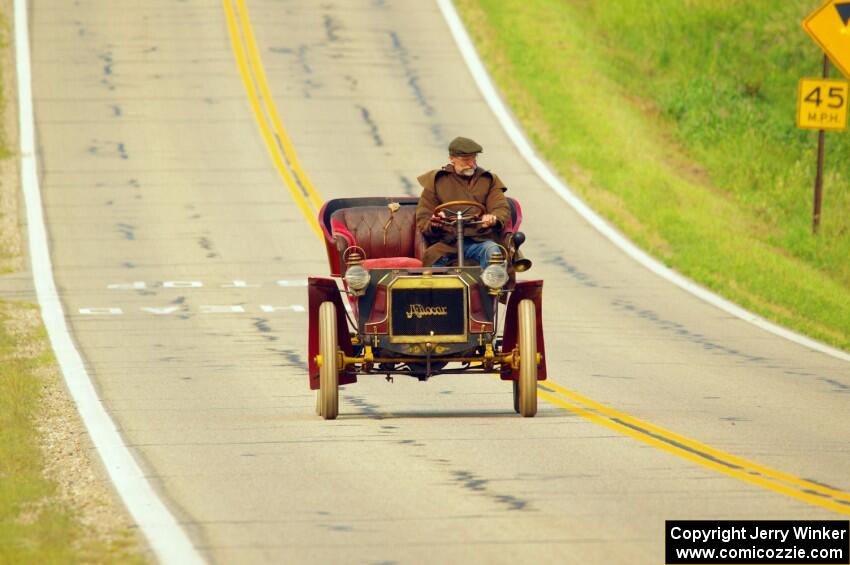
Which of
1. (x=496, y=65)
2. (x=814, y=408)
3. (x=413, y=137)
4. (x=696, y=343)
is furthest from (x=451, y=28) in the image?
(x=814, y=408)

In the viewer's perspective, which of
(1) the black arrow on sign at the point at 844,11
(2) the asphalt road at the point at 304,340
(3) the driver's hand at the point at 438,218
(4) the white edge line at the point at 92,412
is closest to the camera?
(4) the white edge line at the point at 92,412

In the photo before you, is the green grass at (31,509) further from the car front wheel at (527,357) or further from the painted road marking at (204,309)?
the painted road marking at (204,309)

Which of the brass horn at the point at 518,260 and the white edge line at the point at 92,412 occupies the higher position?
the brass horn at the point at 518,260

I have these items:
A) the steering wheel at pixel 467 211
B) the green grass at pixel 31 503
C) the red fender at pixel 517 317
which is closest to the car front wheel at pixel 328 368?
the steering wheel at pixel 467 211

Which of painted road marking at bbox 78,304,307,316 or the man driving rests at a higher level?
the man driving

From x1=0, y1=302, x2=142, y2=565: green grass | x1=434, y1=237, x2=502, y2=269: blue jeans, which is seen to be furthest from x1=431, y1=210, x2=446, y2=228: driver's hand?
x1=0, y1=302, x2=142, y2=565: green grass

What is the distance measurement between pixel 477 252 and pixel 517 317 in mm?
615

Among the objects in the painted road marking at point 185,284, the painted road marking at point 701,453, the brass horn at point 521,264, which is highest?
the brass horn at point 521,264

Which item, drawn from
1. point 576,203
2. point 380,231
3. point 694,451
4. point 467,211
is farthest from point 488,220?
point 576,203

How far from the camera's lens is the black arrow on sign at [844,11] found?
25562 mm

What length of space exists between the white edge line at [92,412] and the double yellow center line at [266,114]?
4.43 meters

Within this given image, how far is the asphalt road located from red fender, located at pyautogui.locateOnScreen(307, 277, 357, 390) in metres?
0.44
